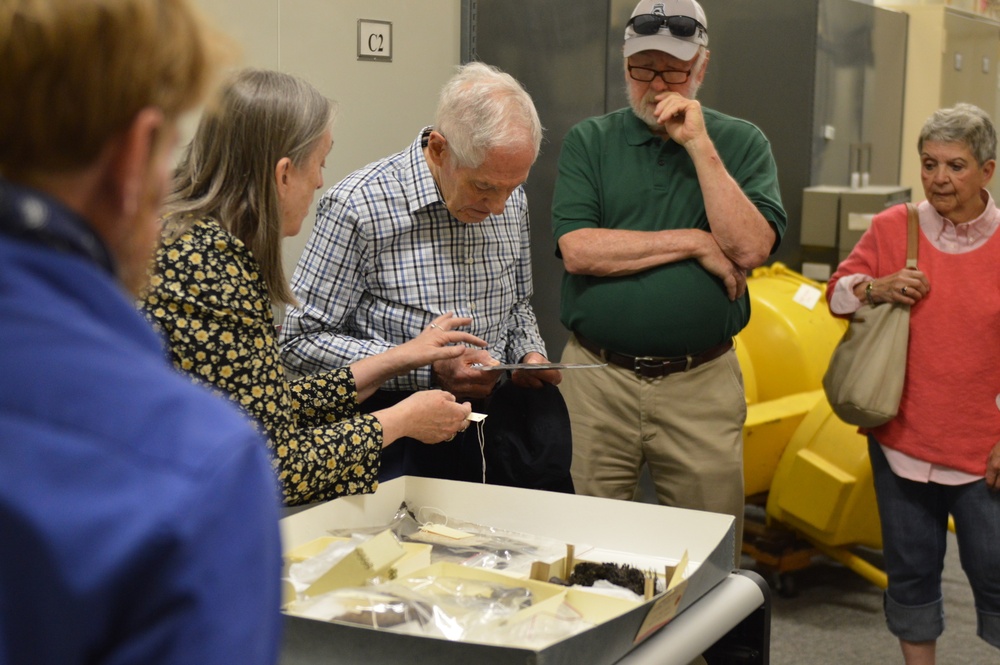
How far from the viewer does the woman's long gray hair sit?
4.62 ft

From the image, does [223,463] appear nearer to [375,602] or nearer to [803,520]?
[375,602]

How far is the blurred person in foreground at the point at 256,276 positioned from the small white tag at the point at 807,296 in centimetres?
216

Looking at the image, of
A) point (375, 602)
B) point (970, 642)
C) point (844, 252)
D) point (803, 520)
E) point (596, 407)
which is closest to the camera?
point (375, 602)

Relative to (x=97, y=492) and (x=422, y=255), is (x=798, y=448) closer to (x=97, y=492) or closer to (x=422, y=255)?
(x=422, y=255)

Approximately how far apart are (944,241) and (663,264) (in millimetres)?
699

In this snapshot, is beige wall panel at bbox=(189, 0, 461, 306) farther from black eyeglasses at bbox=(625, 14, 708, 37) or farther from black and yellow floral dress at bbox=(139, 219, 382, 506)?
black and yellow floral dress at bbox=(139, 219, 382, 506)

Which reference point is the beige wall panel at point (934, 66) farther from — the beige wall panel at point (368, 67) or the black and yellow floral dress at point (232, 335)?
the black and yellow floral dress at point (232, 335)

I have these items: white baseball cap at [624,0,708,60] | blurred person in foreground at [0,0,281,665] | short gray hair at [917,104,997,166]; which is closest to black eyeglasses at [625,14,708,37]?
white baseball cap at [624,0,708,60]

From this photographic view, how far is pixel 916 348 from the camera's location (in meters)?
2.42

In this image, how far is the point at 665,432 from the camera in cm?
236

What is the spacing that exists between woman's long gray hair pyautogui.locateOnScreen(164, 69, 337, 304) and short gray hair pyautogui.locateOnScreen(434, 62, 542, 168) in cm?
53

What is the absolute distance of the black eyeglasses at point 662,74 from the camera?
2.35 metres

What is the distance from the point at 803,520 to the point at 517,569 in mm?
2133

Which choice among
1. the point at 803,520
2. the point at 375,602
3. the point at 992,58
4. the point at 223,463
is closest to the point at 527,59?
the point at 803,520
